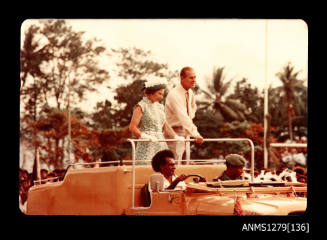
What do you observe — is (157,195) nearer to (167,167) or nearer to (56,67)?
(167,167)

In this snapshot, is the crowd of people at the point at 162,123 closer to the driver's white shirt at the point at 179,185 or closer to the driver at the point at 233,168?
the driver's white shirt at the point at 179,185

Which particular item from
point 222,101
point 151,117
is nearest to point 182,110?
point 151,117

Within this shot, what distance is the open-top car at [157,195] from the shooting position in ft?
27.1

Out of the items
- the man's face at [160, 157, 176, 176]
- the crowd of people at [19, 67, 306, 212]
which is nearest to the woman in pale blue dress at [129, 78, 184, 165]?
the crowd of people at [19, 67, 306, 212]

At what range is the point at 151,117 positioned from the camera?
30.7 feet

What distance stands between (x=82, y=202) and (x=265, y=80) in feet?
9.08

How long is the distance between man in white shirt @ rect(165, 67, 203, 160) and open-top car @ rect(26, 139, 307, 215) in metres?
0.36

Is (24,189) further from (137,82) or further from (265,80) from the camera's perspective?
(265,80)

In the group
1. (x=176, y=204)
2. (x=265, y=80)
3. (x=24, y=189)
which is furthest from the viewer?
(x=265, y=80)

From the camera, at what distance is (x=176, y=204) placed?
8.46 m

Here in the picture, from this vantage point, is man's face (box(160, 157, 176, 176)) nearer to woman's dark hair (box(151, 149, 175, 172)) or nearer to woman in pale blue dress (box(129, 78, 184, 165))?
woman's dark hair (box(151, 149, 175, 172))

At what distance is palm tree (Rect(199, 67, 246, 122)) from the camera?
1009 cm

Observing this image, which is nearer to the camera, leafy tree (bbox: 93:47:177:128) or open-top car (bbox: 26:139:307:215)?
open-top car (bbox: 26:139:307:215)
